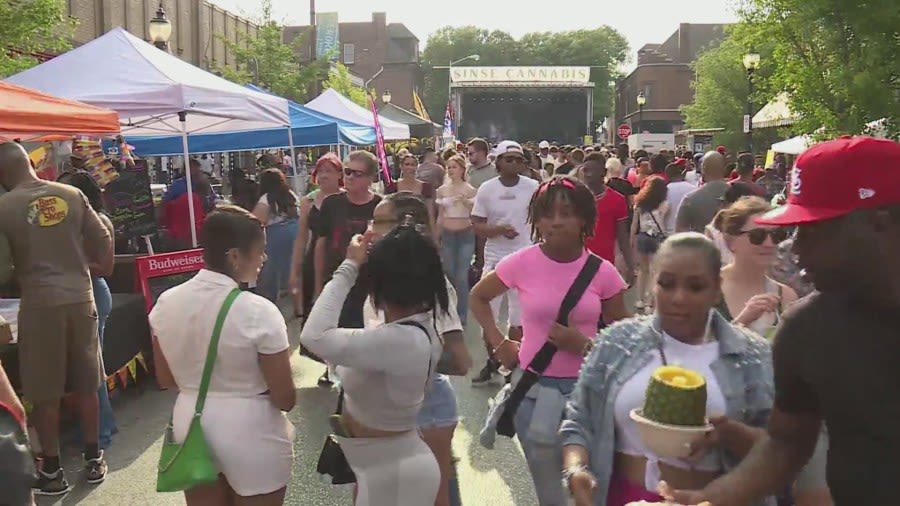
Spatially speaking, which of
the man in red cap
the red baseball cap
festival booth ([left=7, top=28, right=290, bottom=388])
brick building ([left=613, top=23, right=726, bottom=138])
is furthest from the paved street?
brick building ([left=613, top=23, right=726, bottom=138])

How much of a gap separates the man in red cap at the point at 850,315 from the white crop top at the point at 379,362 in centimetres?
139

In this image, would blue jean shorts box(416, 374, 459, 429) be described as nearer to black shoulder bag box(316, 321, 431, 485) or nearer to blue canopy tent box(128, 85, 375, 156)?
black shoulder bag box(316, 321, 431, 485)

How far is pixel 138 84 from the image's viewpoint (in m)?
8.49

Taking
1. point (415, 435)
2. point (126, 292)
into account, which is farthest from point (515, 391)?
point (126, 292)

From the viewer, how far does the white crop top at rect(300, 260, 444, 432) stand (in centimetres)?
311

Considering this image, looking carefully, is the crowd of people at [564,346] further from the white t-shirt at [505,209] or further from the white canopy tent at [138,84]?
the white canopy tent at [138,84]

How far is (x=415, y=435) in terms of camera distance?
3.27 metres

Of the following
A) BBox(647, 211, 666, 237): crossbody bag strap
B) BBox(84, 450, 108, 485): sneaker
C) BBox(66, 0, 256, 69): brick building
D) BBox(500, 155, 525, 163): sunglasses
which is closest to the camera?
BBox(84, 450, 108, 485): sneaker

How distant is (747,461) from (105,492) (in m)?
4.36

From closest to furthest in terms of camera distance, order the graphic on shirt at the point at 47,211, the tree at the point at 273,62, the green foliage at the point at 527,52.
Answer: the graphic on shirt at the point at 47,211 → the tree at the point at 273,62 → the green foliage at the point at 527,52

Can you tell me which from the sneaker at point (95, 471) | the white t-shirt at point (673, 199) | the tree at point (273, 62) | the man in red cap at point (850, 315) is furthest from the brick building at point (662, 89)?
the man in red cap at point (850, 315)

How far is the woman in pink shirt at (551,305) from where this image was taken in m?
3.65

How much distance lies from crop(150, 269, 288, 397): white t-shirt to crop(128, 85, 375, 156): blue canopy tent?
1268 centimetres

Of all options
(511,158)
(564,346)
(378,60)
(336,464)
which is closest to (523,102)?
(511,158)
